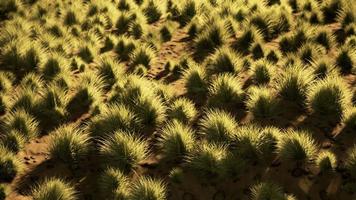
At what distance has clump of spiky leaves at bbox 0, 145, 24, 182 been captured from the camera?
255 inches

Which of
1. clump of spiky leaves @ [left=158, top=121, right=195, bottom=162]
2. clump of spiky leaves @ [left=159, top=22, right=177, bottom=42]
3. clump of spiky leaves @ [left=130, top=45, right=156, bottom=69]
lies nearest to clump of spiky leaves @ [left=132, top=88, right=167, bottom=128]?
clump of spiky leaves @ [left=158, top=121, right=195, bottom=162]

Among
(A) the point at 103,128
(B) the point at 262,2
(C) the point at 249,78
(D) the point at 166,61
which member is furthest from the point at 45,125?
(B) the point at 262,2

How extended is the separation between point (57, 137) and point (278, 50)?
5.14 meters

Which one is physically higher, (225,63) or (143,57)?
(225,63)

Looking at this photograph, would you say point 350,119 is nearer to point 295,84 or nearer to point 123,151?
point 295,84

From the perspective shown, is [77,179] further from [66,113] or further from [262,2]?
[262,2]

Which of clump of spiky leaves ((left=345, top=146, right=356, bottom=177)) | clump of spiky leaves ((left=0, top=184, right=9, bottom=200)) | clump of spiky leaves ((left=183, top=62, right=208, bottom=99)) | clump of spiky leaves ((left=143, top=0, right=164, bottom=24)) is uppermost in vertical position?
clump of spiky leaves ((left=345, top=146, right=356, bottom=177))

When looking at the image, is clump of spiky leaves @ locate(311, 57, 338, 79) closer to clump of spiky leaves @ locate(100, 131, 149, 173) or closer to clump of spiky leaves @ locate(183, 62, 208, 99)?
clump of spiky leaves @ locate(183, 62, 208, 99)

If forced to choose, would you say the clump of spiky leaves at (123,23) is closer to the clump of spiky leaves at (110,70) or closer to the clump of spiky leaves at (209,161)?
the clump of spiky leaves at (110,70)

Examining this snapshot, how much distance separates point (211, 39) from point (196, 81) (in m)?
2.08

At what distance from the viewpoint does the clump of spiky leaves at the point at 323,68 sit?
8164 millimetres

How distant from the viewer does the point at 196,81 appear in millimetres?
8391

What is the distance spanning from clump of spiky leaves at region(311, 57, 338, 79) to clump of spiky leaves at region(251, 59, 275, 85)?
814mm

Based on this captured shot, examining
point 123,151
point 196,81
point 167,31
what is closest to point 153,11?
point 167,31
